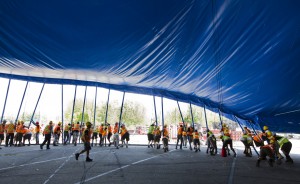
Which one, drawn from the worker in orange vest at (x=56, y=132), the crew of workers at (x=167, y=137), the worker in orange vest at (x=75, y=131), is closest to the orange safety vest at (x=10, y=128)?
the crew of workers at (x=167, y=137)

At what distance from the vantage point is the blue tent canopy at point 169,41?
5000 mm

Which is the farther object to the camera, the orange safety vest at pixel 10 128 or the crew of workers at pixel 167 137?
the orange safety vest at pixel 10 128

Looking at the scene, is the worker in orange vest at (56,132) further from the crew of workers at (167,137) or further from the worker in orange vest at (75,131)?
the worker in orange vest at (75,131)

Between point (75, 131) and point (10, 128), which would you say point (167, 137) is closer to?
point (75, 131)

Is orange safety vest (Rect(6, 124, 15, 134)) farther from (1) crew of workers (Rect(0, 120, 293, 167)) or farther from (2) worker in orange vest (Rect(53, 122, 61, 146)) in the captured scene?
(2) worker in orange vest (Rect(53, 122, 61, 146))

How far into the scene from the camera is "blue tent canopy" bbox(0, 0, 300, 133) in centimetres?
500

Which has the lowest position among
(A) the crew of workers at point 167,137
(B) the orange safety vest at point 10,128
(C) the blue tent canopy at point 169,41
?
(A) the crew of workers at point 167,137

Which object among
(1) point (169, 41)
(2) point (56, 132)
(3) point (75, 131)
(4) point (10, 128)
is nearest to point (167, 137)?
(3) point (75, 131)

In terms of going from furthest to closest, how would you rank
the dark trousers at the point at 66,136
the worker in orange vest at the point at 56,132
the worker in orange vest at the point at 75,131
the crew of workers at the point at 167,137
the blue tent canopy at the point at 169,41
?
the dark trousers at the point at 66,136 → the worker in orange vest at the point at 75,131 → the worker in orange vest at the point at 56,132 → the crew of workers at the point at 167,137 → the blue tent canopy at the point at 169,41

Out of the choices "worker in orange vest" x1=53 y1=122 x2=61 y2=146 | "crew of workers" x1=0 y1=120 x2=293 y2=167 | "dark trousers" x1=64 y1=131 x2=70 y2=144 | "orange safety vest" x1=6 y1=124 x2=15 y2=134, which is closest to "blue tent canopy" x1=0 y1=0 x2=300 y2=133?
"crew of workers" x1=0 y1=120 x2=293 y2=167

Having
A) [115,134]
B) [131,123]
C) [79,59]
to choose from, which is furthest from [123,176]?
[131,123]

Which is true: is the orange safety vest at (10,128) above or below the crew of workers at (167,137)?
above

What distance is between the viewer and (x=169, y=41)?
640 centimetres

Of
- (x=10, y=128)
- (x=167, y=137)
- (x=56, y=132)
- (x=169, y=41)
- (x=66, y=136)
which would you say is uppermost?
(x=169, y=41)
